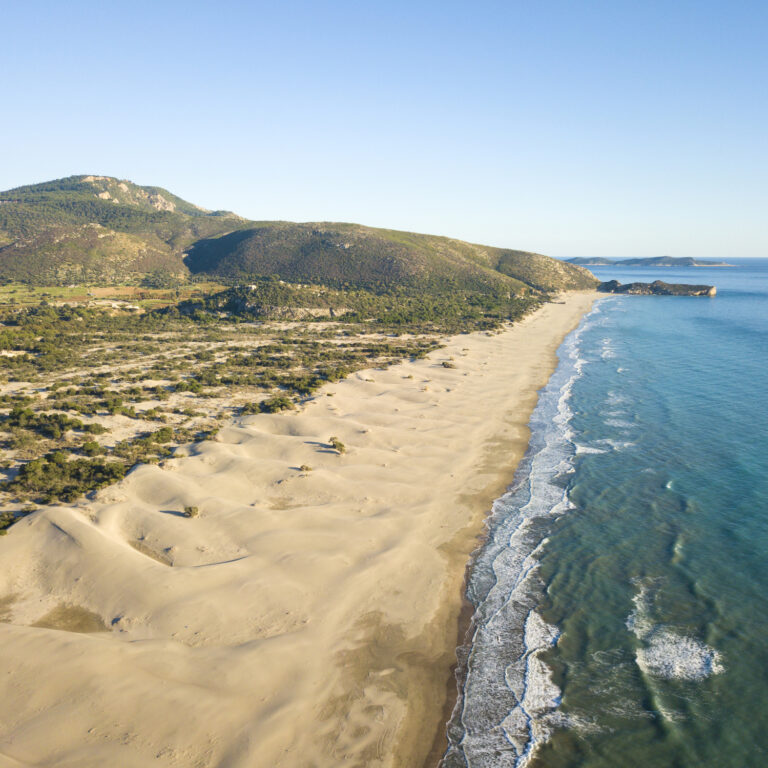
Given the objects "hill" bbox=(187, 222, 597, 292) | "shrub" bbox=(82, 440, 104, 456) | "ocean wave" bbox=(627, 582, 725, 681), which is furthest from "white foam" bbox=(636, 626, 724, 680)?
"hill" bbox=(187, 222, 597, 292)

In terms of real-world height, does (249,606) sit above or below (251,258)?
below

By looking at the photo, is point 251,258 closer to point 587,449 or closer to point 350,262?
point 350,262

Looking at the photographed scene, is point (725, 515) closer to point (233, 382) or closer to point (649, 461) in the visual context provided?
point (649, 461)

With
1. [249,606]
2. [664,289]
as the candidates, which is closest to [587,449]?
[249,606]

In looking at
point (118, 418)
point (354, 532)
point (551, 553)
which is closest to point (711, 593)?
point (551, 553)

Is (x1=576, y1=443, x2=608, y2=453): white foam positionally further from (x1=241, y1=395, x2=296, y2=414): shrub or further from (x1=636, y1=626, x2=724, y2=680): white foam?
(x1=241, y1=395, x2=296, y2=414): shrub

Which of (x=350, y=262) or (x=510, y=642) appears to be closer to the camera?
(x=510, y=642)
